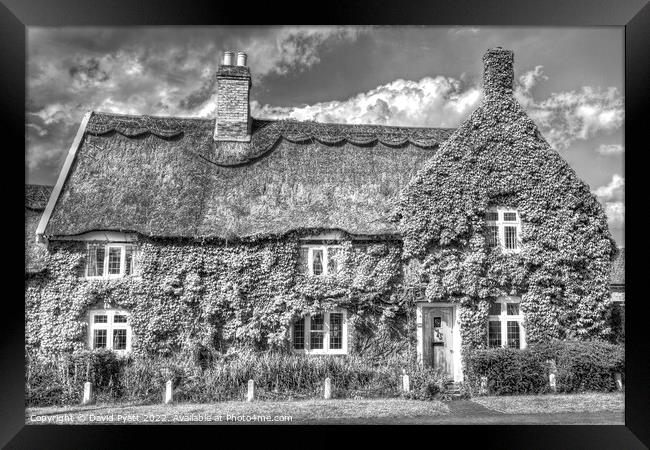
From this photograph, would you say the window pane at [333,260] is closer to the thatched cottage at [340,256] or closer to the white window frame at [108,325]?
the thatched cottage at [340,256]

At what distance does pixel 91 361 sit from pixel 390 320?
6.49 metres

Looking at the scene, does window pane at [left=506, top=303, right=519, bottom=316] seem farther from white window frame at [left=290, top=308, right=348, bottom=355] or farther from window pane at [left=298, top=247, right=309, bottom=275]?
window pane at [left=298, top=247, right=309, bottom=275]

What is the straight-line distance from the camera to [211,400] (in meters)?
12.0

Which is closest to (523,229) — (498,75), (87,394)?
(498,75)

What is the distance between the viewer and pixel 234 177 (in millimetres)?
14672

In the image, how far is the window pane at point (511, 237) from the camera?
13898 millimetres

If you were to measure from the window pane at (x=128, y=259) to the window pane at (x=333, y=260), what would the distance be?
449 cm

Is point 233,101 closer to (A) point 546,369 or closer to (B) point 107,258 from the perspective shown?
(B) point 107,258

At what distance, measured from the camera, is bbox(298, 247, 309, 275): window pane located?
13664mm

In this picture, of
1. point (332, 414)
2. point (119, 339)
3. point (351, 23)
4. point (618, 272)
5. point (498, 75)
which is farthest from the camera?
point (618, 272)

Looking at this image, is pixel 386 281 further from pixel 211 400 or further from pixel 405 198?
pixel 211 400

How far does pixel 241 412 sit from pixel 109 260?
16.1ft
